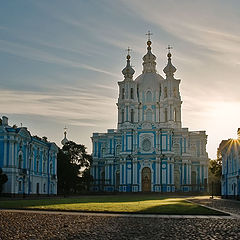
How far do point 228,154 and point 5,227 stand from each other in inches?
1775

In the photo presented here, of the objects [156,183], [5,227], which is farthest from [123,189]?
[5,227]

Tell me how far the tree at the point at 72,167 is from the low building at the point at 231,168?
25.5 metres

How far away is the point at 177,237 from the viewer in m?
13.3

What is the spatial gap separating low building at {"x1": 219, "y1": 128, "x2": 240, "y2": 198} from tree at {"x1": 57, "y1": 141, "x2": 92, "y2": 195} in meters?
25.5

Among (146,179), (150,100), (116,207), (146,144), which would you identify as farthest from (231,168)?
(150,100)

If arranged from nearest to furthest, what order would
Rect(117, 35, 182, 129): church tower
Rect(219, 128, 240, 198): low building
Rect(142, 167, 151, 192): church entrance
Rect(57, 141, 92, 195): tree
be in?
Rect(219, 128, 240, 198): low building → Rect(57, 141, 92, 195): tree → Rect(142, 167, 151, 192): church entrance → Rect(117, 35, 182, 129): church tower

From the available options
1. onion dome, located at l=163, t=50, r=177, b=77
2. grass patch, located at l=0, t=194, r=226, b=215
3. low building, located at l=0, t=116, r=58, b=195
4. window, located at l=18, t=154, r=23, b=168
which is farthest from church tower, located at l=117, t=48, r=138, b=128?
grass patch, located at l=0, t=194, r=226, b=215

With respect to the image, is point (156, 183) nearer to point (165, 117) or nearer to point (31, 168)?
point (165, 117)

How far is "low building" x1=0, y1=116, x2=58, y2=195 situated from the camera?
5006 cm

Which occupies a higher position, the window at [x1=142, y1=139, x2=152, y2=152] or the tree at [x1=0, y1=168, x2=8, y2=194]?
the window at [x1=142, y1=139, x2=152, y2=152]

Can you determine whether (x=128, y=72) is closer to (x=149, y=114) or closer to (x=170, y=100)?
(x=149, y=114)

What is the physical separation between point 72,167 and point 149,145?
706 inches

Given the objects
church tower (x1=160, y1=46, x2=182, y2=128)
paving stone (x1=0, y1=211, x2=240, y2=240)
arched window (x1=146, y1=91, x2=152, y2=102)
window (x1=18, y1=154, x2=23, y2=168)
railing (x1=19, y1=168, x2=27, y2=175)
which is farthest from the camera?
arched window (x1=146, y1=91, x2=152, y2=102)

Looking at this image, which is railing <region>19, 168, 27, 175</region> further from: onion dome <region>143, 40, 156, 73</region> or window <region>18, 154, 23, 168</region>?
onion dome <region>143, 40, 156, 73</region>
